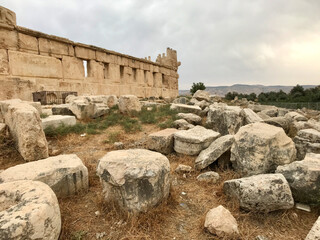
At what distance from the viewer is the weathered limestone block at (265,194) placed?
6.97ft

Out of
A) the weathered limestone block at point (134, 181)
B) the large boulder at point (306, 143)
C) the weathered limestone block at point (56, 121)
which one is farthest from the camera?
the weathered limestone block at point (56, 121)

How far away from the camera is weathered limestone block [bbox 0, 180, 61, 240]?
139 cm

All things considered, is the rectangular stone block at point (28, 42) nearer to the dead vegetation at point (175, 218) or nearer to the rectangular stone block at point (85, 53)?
the rectangular stone block at point (85, 53)

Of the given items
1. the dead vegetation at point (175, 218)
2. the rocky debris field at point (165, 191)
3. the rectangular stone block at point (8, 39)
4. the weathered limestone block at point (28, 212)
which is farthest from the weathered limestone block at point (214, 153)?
the rectangular stone block at point (8, 39)

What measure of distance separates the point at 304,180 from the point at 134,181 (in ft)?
6.59

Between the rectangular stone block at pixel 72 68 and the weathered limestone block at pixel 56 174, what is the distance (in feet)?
28.8

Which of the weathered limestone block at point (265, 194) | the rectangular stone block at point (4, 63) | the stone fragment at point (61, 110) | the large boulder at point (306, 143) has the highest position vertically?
the rectangular stone block at point (4, 63)

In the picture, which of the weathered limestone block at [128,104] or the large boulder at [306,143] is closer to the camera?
the large boulder at [306,143]

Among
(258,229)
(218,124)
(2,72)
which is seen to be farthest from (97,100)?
(258,229)

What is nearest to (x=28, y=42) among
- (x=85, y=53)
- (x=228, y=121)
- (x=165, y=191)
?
(x=85, y=53)

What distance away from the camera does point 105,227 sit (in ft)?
6.48

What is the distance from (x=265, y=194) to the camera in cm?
215

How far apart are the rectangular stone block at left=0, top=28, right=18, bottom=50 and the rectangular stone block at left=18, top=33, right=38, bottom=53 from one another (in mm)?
178

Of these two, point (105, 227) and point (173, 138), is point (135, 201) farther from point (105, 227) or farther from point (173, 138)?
point (173, 138)
